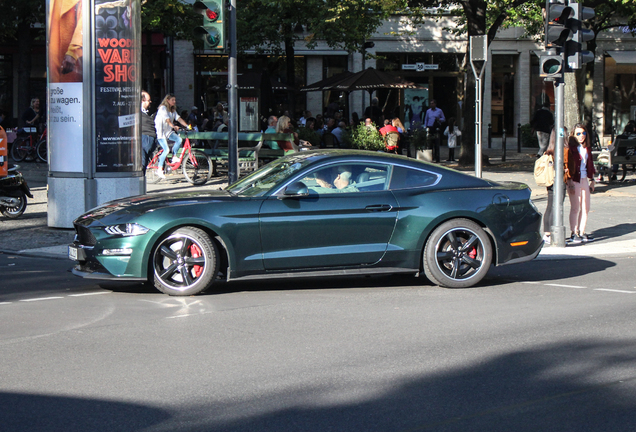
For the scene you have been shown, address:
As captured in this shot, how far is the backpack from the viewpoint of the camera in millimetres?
11867

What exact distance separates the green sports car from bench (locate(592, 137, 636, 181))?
1243cm

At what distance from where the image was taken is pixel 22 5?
26594mm

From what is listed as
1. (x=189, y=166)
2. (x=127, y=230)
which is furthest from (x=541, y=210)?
(x=127, y=230)

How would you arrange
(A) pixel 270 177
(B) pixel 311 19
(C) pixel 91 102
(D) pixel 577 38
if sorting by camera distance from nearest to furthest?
(A) pixel 270 177, (D) pixel 577 38, (C) pixel 91 102, (B) pixel 311 19

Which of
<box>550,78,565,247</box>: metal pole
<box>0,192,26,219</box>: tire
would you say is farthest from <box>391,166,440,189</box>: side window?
<box>0,192,26,219</box>: tire

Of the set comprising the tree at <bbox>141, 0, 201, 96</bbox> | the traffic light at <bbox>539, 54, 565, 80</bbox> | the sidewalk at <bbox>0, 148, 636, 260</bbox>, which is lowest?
the sidewalk at <bbox>0, 148, 636, 260</bbox>

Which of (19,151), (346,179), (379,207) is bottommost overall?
(379,207)

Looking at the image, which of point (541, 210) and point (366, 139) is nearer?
point (541, 210)

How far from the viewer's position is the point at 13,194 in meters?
13.8

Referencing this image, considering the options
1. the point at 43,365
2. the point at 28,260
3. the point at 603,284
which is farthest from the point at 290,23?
the point at 43,365

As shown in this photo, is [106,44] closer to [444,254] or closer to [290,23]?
[444,254]

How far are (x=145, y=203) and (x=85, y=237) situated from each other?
25.4 inches

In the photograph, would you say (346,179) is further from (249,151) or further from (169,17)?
(169,17)

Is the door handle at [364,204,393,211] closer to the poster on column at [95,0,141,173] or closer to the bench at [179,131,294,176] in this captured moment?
the poster on column at [95,0,141,173]
